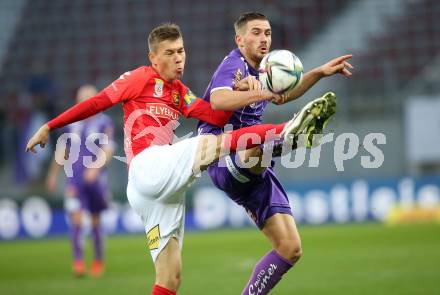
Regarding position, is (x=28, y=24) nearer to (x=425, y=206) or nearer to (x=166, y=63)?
(x=425, y=206)

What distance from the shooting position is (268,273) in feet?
18.7

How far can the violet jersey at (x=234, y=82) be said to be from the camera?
5336mm

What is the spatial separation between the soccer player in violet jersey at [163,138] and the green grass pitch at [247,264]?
2493mm

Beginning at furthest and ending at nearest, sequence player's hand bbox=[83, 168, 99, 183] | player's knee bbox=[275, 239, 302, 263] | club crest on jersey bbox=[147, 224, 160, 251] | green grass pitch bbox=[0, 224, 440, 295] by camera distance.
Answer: player's hand bbox=[83, 168, 99, 183]
green grass pitch bbox=[0, 224, 440, 295]
player's knee bbox=[275, 239, 302, 263]
club crest on jersey bbox=[147, 224, 160, 251]

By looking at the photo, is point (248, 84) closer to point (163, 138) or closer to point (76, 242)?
point (163, 138)

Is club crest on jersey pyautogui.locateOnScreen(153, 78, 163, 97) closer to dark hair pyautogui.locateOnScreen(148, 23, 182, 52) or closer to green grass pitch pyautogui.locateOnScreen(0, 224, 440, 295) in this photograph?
dark hair pyautogui.locateOnScreen(148, 23, 182, 52)

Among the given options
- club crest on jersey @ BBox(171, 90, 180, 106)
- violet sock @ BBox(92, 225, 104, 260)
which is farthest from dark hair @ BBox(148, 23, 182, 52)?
violet sock @ BBox(92, 225, 104, 260)

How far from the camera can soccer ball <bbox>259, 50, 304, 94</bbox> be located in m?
5.02

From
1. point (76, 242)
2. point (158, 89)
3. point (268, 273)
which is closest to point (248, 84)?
point (158, 89)

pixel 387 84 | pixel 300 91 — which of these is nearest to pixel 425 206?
pixel 387 84

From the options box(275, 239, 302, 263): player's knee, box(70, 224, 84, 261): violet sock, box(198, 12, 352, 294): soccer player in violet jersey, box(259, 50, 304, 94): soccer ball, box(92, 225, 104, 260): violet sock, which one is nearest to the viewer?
box(259, 50, 304, 94): soccer ball

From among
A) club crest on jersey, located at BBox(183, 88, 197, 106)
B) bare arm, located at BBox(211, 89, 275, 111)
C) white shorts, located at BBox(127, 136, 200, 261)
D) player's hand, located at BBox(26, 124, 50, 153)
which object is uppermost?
club crest on jersey, located at BBox(183, 88, 197, 106)

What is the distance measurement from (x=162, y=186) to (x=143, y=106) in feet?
2.15

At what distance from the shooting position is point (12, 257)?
12.1 meters
